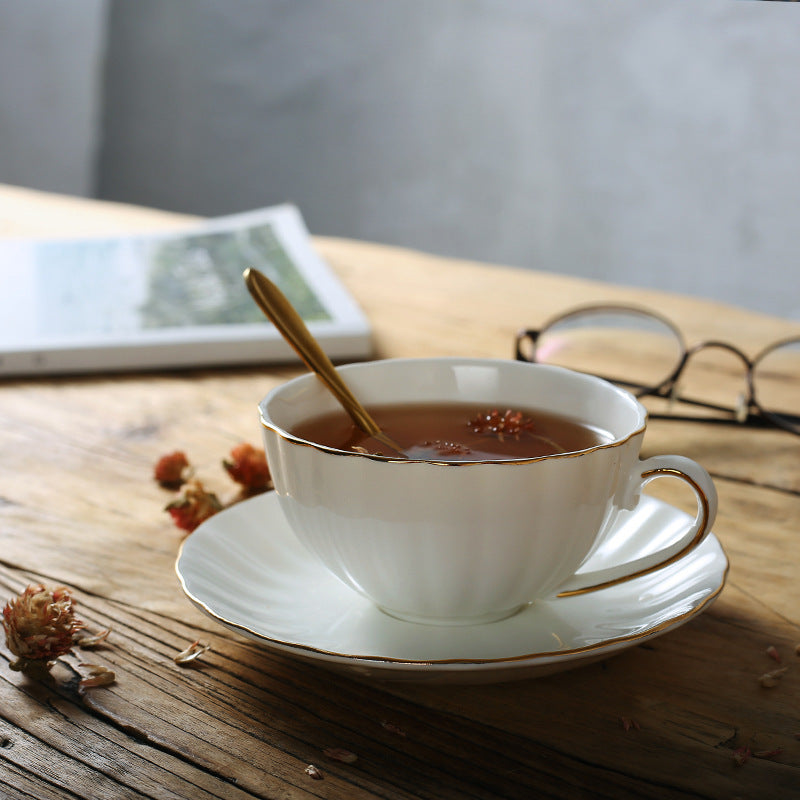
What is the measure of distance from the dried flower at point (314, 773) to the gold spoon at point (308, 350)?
18 cm

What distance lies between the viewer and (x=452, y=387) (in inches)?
22.9

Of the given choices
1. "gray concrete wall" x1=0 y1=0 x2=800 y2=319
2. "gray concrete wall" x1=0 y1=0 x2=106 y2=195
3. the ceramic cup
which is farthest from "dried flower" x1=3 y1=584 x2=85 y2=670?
"gray concrete wall" x1=0 y1=0 x2=106 y2=195

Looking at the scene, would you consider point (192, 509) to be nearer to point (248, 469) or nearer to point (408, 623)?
point (248, 469)

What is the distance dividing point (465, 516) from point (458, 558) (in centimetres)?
2

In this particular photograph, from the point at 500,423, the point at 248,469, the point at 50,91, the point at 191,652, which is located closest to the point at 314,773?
the point at 191,652

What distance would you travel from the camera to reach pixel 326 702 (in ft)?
Answer: 1.44

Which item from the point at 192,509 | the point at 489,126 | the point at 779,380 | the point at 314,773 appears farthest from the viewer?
the point at 489,126

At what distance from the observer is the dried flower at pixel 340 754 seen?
40cm

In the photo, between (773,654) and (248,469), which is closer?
(773,654)

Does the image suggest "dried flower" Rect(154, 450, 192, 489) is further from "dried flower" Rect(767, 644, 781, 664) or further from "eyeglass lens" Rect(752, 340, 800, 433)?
"eyeglass lens" Rect(752, 340, 800, 433)

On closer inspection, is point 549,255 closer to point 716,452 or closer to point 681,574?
point 716,452

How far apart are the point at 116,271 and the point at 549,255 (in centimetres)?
264

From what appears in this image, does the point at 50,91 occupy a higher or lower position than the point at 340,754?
higher

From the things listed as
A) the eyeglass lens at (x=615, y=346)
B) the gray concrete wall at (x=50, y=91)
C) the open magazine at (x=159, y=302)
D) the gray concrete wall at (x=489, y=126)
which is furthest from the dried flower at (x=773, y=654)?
the gray concrete wall at (x=50, y=91)
